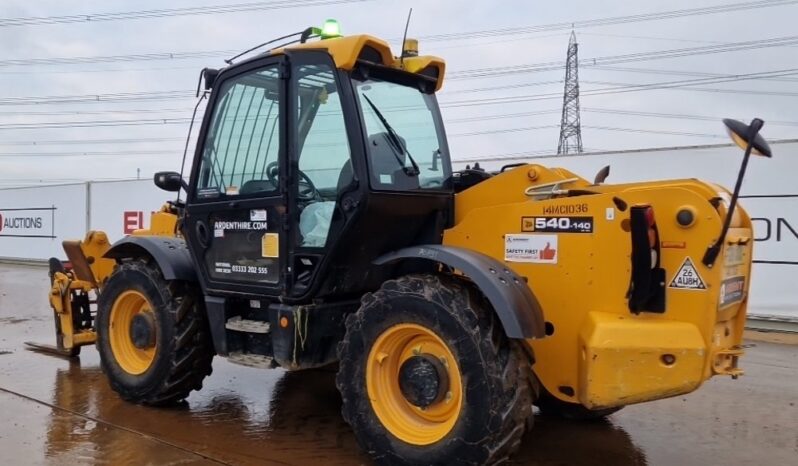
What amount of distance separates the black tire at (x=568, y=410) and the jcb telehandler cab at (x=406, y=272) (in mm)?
25

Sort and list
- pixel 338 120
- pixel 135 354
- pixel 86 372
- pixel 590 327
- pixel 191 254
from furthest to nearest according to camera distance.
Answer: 1. pixel 86 372
2. pixel 135 354
3. pixel 191 254
4. pixel 338 120
5. pixel 590 327

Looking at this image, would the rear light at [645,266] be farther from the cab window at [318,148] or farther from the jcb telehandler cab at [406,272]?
the cab window at [318,148]

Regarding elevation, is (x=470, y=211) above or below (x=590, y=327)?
above

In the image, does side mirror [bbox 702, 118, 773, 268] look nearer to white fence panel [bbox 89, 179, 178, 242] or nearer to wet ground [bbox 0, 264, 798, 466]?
wet ground [bbox 0, 264, 798, 466]

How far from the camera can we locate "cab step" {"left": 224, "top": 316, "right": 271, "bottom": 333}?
464 centimetres

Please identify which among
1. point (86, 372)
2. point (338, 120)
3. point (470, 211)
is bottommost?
point (86, 372)

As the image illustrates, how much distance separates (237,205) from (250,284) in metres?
0.54

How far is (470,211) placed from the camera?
4.55 metres

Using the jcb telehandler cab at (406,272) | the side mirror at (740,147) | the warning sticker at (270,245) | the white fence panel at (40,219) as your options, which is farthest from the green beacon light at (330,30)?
the white fence panel at (40,219)

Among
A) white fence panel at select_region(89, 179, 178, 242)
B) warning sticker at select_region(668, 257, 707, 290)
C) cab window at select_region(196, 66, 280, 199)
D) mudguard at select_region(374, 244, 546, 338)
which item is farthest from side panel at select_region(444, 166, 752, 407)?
white fence panel at select_region(89, 179, 178, 242)

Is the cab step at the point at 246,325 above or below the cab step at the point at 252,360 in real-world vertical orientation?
above

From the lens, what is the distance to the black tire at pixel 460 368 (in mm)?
3568

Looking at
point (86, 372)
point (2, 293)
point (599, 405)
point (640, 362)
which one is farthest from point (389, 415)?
point (2, 293)

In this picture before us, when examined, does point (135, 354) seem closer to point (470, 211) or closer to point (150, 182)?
point (470, 211)
